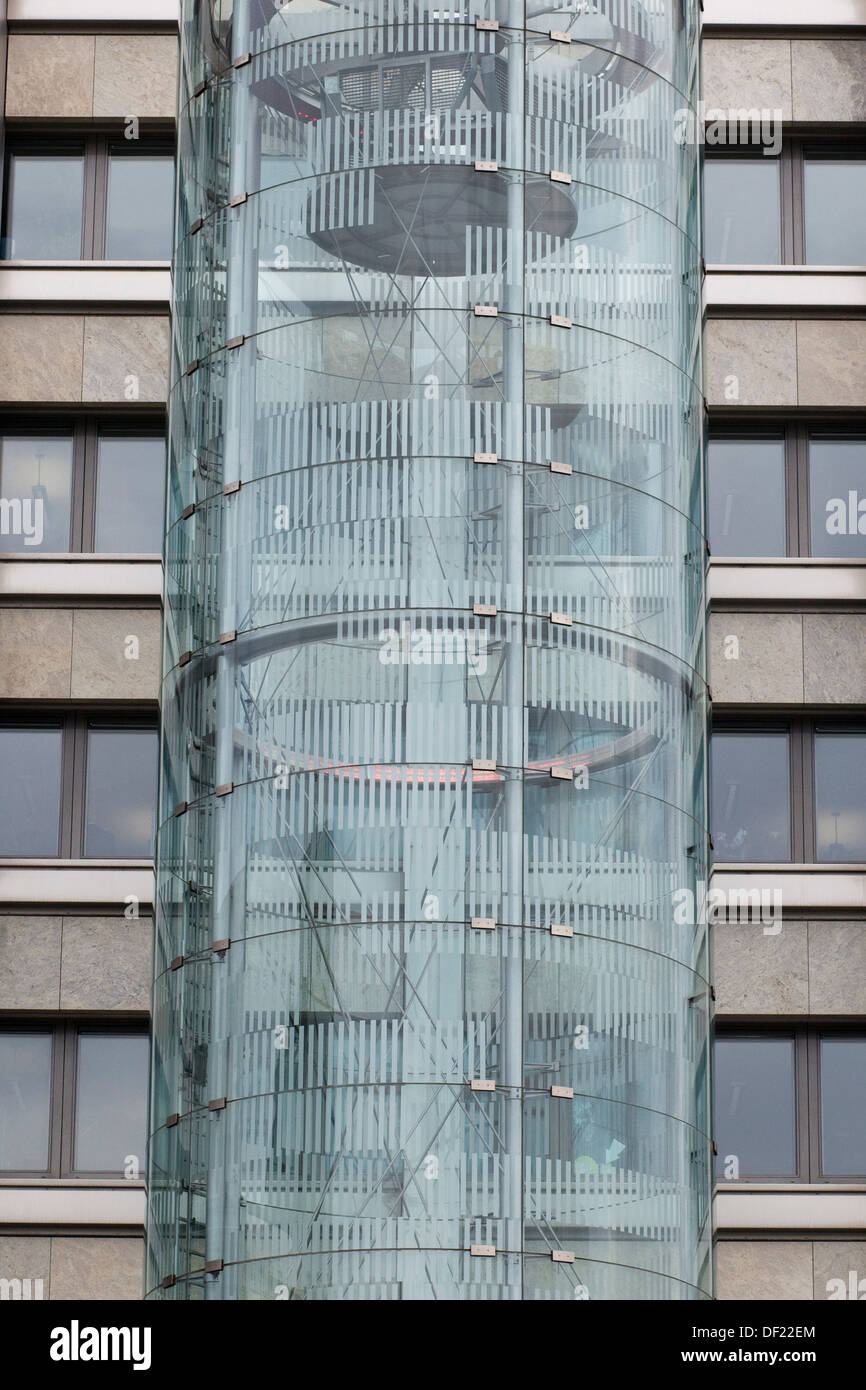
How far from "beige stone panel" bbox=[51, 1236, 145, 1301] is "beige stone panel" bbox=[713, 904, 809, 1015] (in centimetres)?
780

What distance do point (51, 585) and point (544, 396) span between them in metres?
11.9

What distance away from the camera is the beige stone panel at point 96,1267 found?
87.1ft

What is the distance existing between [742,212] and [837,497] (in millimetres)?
4276

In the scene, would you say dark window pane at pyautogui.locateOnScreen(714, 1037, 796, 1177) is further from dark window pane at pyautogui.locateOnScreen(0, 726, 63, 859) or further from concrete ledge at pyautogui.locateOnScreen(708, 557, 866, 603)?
dark window pane at pyautogui.locateOnScreen(0, 726, 63, 859)

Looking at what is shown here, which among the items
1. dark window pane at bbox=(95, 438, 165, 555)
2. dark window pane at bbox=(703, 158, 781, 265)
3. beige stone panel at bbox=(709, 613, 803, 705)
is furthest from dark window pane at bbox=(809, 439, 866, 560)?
dark window pane at bbox=(95, 438, 165, 555)

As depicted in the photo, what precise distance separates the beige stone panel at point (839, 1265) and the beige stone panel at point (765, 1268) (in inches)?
4.4

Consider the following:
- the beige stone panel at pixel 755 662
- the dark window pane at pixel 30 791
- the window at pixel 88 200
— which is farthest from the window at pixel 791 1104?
the window at pixel 88 200

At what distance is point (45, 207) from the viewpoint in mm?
30766

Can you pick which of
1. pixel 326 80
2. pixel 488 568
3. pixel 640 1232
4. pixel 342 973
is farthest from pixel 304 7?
pixel 640 1232

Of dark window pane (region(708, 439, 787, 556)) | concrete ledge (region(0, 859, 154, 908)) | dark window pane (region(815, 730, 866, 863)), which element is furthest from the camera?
dark window pane (region(708, 439, 787, 556))

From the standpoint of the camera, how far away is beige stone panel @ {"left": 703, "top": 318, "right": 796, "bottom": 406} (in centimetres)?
2980

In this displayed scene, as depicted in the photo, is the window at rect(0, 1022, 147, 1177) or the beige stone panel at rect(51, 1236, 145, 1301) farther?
the window at rect(0, 1022, 147, 1177)

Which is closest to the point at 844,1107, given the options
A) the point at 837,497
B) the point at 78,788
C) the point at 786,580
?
the point at 786,580

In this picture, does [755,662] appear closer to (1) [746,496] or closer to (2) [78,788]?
(1) [746,496]
